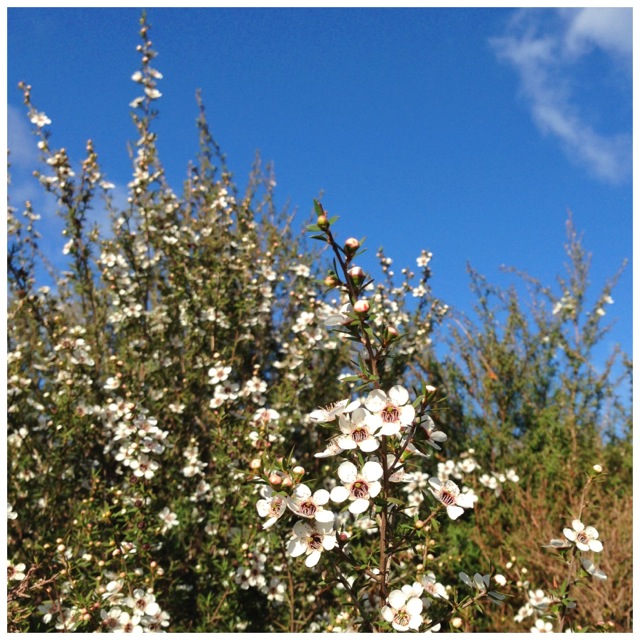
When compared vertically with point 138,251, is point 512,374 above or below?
below

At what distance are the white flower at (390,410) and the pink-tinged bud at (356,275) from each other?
0.32 m

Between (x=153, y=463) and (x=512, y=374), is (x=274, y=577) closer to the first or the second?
(x=153, y=463)

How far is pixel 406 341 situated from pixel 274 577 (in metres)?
2.56

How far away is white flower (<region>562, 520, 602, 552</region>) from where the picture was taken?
1.99 meters

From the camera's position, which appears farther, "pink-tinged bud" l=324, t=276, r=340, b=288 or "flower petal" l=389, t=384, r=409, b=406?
"pink-tinged bud" l=324, t=276, r=340, b=288

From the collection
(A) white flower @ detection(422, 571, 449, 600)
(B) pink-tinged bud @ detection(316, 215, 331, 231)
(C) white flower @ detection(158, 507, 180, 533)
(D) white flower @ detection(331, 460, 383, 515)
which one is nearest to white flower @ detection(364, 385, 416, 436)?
(D) white flower @ detection(331, 460, 383, 515)

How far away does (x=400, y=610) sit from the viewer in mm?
1560

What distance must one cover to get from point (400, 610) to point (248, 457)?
4.86 ft

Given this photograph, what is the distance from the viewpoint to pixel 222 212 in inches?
204

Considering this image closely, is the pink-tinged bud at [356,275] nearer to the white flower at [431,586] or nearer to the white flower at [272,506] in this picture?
the white flower at [272,506]

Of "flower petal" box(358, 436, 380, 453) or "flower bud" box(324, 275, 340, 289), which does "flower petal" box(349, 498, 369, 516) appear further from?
"flower bud" box(324, 275, 340, 289)

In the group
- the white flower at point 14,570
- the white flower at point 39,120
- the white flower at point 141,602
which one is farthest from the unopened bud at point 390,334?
the white flower at point 39,120

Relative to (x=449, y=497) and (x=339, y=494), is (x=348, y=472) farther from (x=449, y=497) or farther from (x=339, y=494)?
(x=449, y=497)

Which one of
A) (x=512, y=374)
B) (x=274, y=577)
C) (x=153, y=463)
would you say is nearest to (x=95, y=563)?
(x=153, y=463)
